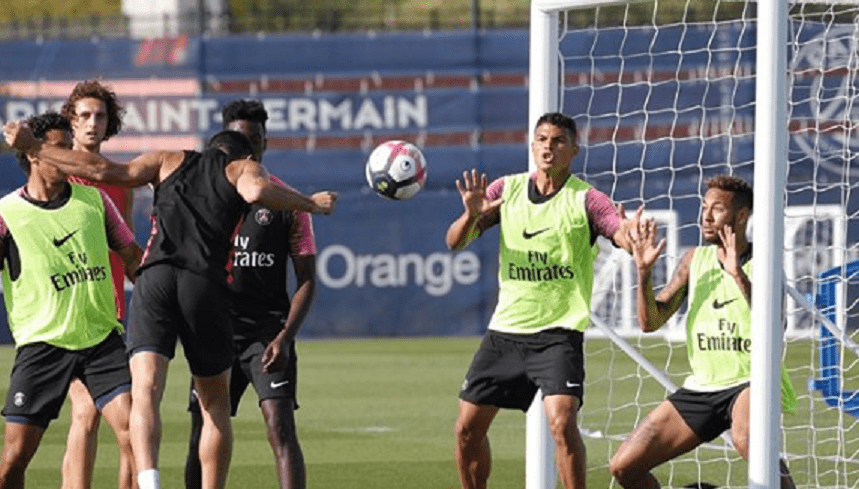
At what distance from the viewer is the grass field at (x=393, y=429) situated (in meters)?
12.3

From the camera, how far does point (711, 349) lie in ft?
30.5

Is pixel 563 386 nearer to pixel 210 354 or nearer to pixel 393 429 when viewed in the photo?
pixel 210 354

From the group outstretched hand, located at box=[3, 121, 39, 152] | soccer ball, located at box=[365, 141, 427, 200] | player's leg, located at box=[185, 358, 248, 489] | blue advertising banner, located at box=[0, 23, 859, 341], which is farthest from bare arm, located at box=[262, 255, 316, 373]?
blue advertising banner, located at box=[0, 23, 859, 341]

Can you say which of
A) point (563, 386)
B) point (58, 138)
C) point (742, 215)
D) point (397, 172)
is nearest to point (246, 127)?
point (397, 172)

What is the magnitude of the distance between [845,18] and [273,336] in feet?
53.4

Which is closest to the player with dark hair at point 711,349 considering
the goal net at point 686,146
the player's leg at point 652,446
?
the player's leg at point 652,446

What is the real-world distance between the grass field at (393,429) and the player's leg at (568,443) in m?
2.01

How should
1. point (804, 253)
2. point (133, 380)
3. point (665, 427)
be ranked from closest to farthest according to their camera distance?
point (133, 380), point (665, 427), point (804, 253)

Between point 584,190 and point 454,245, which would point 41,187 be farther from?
point 584,190

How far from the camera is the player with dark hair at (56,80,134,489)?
9.05 metres

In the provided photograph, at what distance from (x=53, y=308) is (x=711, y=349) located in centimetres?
308

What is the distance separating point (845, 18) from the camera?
80.4ft

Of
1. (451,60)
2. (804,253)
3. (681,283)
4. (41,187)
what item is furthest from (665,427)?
(451,60)

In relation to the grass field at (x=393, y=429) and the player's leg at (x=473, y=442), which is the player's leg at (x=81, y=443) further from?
the grass field at (x=393, y=429)
